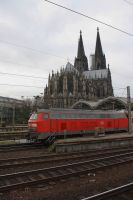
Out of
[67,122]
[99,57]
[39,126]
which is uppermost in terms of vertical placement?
[99,57]

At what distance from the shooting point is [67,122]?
968 inches

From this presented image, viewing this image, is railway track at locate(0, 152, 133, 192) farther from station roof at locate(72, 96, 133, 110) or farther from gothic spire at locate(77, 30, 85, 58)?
gothic spire at locate(77, 30, 85, 58)

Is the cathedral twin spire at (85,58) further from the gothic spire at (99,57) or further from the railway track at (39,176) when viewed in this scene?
the railway track at (39,176)

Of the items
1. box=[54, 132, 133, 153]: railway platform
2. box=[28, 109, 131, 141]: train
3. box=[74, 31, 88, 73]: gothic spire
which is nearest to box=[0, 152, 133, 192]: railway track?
box=[54, 132, 133, 153]: railway platform

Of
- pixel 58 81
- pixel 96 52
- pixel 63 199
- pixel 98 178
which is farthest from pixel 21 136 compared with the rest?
pixel 96 52

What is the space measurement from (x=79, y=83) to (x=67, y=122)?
256 feet

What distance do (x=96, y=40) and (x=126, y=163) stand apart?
12388 centimetres

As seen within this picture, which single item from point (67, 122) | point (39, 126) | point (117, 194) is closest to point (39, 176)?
point (117, 194)

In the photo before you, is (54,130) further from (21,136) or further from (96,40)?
(96,40)

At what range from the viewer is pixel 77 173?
11500mm

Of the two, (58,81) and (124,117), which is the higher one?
(58,81)

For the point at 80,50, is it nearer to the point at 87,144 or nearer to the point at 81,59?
the point at 81,59

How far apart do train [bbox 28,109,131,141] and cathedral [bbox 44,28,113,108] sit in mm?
49319

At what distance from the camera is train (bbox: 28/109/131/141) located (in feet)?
73.0
